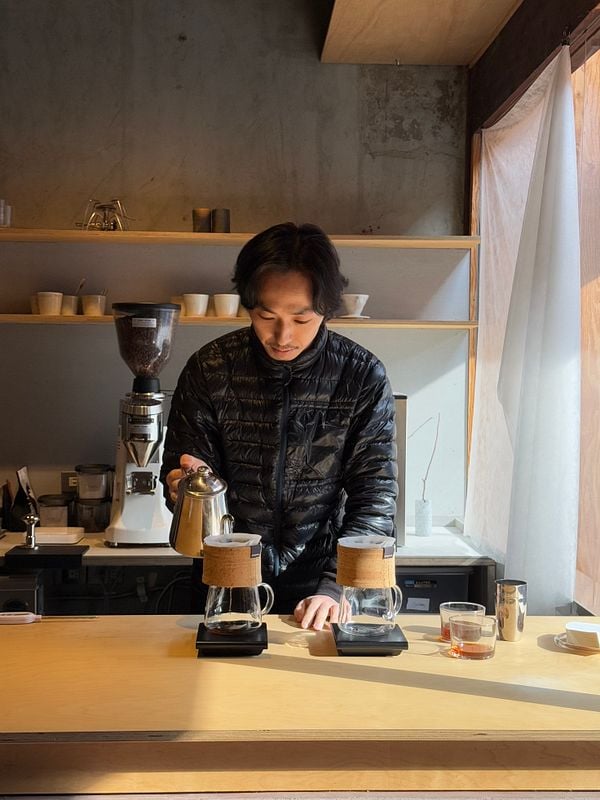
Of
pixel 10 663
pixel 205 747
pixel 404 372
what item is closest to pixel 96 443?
pixel 404 372

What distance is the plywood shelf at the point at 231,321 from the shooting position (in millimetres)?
3752

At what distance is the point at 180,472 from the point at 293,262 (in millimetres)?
556

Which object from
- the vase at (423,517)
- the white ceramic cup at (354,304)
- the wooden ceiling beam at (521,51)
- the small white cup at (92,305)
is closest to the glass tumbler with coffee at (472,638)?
the wooden ceiling beam at (521,51)

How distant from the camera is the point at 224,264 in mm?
4039

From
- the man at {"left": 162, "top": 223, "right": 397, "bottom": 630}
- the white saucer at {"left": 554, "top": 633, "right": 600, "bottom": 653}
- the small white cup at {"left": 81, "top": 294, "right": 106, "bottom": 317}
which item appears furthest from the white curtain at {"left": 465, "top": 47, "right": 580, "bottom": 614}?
the small white cup at {"left": 81, "top": 294, "right": 106, "bottom": 317}

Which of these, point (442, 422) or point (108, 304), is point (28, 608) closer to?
point (108, 304)

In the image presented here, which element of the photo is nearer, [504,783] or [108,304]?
[504,783]

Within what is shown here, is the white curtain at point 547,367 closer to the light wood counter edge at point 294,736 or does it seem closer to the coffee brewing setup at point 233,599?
the coffee brewing setup at point 233,599

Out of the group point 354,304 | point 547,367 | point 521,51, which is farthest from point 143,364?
point 521,51

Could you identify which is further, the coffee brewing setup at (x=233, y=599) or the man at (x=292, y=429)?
the man at (x=292, y=429)

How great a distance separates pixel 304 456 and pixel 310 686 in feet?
2.69

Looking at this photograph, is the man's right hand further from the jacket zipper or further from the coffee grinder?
the coffee grinder

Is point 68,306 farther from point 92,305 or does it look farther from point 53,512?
point 53,512

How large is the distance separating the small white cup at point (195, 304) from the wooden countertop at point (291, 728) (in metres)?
2.27
